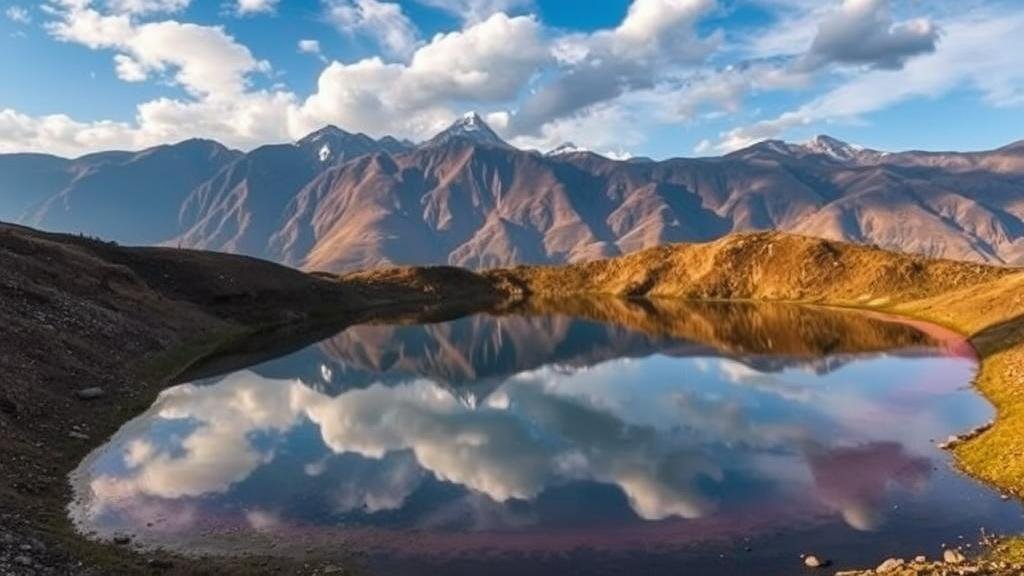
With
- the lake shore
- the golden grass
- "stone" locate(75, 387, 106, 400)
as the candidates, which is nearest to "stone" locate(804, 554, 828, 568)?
the lake shore

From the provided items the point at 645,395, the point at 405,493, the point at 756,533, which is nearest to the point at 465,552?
the point at 405,493

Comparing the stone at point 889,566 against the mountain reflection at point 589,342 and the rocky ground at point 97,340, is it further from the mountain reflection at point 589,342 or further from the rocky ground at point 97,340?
the mountain reflection at point 589,342

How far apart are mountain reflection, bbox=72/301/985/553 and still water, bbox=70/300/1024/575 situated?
0.23 metres

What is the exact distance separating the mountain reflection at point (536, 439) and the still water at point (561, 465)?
0.75ft

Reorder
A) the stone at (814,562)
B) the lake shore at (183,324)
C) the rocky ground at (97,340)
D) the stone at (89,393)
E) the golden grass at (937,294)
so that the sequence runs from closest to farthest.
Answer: the stone at (814,562), the rocky ground at (97,340), the lake shore at (183,324), the golden grass at (937,294), the stone at (89,393)

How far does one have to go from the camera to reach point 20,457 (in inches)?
1797

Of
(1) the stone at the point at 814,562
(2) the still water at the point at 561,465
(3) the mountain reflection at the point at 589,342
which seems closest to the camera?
(1) the stone at the point at 814,562

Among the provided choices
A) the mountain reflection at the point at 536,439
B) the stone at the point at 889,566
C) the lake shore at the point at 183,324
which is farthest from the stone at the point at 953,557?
the mountain reflection at the point at 536,439

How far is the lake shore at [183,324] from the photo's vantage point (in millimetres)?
36688

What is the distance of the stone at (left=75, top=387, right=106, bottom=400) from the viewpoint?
205 ft

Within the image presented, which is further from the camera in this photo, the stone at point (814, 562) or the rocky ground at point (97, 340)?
the rocky ground at point (97, 340)

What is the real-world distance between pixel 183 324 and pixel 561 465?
7563 cm

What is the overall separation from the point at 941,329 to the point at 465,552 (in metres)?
105

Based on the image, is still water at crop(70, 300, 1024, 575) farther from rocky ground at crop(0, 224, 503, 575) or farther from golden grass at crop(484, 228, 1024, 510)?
rocky ground at crop(0, 224, 503, 575)
